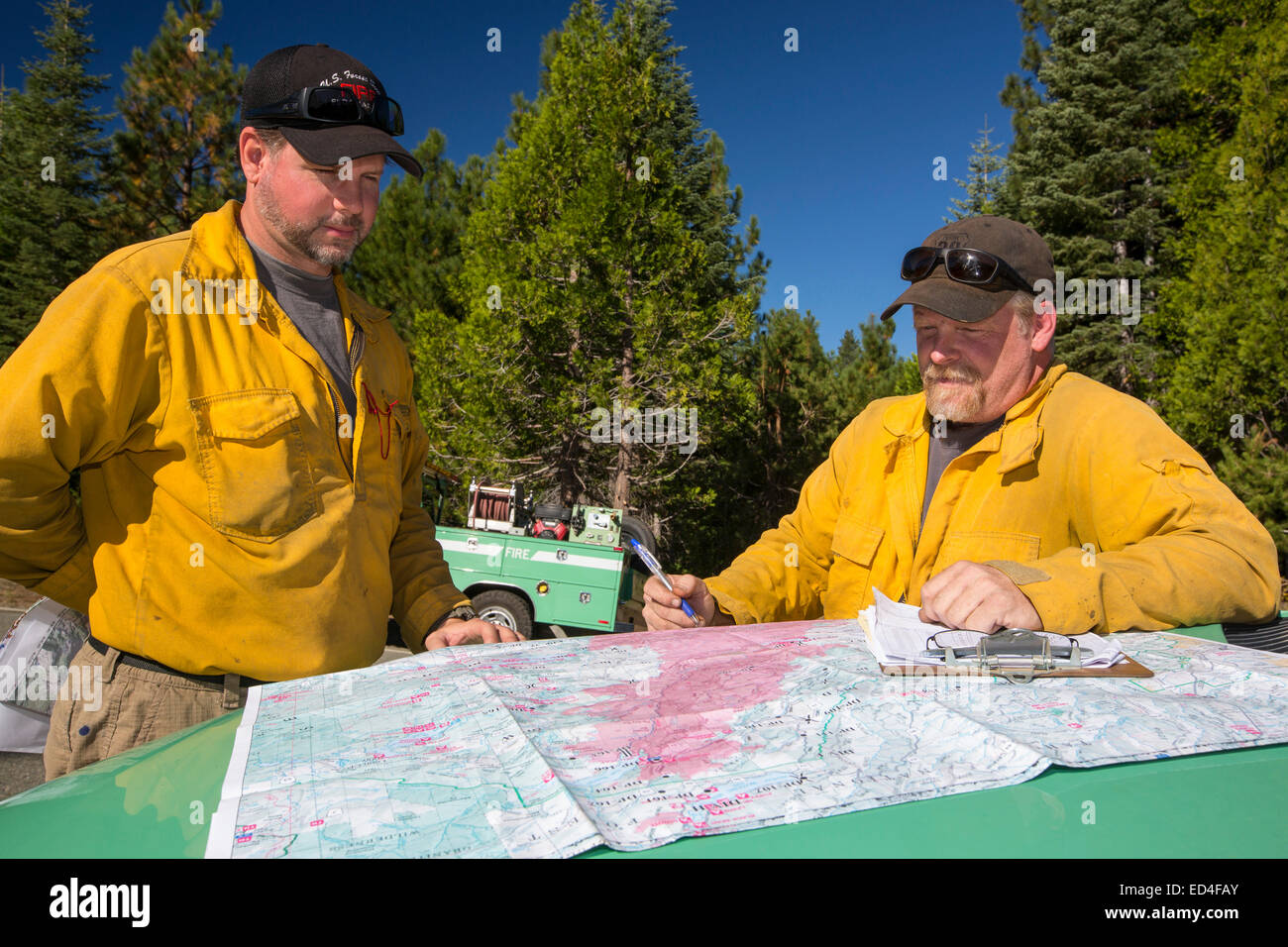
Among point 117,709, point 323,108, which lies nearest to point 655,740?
point 117,709

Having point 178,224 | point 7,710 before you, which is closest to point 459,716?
point 7,710

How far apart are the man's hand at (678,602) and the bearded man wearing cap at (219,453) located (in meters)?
0.48

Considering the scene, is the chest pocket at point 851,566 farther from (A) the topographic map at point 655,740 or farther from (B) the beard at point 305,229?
(B) the beard at point 305,229

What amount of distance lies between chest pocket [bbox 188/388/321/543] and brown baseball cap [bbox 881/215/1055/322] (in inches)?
62.8

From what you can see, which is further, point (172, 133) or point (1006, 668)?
point (172, 133)

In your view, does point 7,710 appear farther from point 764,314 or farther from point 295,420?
point 764,314

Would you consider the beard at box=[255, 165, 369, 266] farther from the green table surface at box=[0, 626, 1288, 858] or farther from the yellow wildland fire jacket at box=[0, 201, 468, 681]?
the green table surface at box=[0, 626, 1288, 858]

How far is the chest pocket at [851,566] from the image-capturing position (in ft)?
7.64

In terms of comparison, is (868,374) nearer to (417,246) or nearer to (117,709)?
(417,246)

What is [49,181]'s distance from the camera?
57.8ft

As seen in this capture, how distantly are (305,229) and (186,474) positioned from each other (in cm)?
69

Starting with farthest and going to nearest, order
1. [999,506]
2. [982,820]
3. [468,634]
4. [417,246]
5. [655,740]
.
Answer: [417,246]
[999,506]
[468,634]
[655,740]
[982,820]

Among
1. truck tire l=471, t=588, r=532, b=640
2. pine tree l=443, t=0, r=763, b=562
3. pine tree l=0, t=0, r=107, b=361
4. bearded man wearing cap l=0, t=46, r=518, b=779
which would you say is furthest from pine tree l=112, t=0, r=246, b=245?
bearded man wearing cap l=0, t=46, r=518, b=779

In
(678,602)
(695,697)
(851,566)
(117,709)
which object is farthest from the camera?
(851,566)
